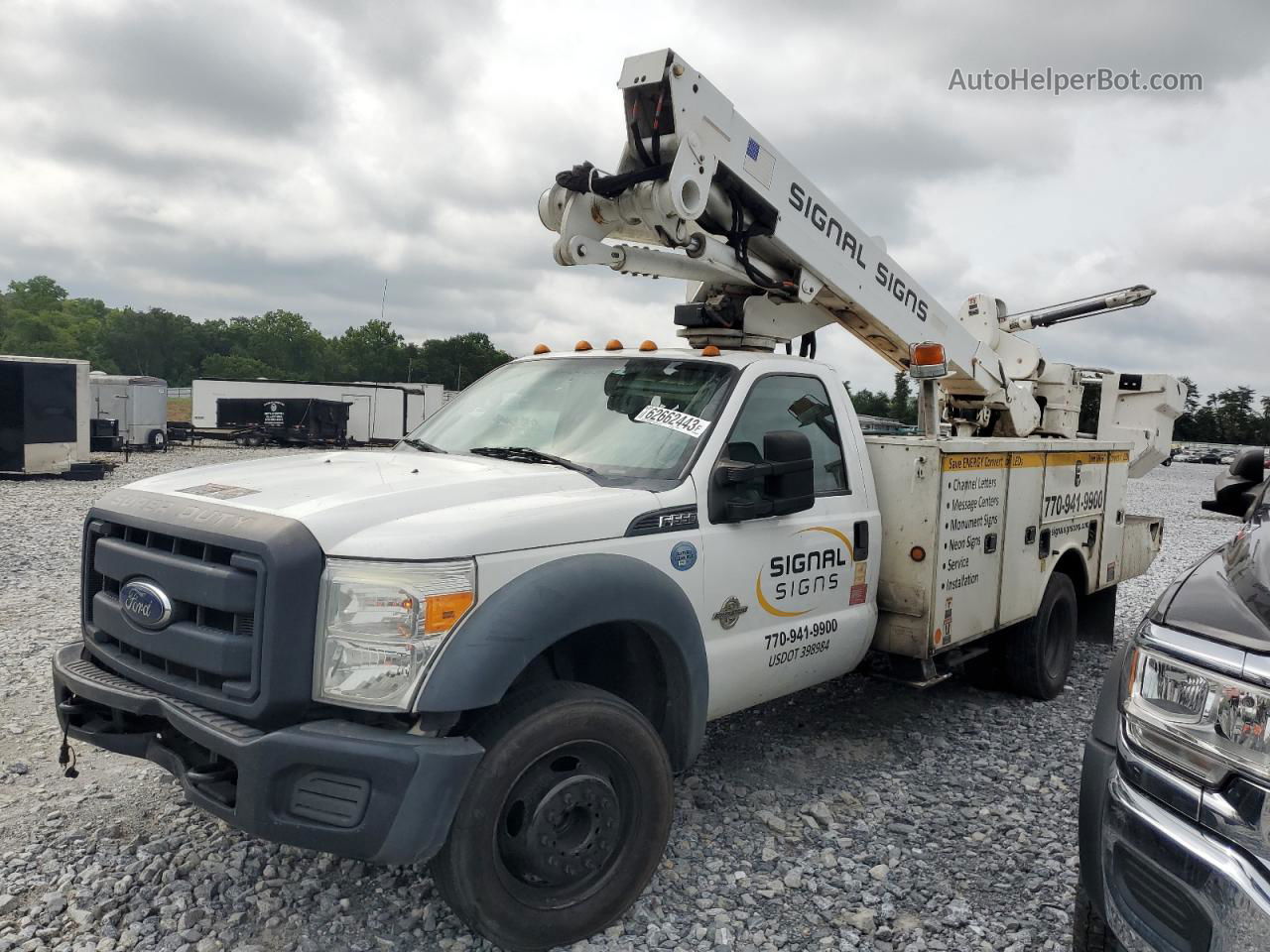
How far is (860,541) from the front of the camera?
444cm

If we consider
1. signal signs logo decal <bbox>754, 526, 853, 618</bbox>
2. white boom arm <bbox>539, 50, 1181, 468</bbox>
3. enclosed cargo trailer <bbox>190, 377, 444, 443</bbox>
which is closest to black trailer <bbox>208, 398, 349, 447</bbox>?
enclosed cargo trailer <bbox>190, 377, 444, 443</bbox>

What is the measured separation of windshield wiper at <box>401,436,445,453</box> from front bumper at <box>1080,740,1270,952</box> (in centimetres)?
300

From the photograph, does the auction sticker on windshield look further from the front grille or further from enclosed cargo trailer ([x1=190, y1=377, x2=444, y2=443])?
enclosed cargo trailer ([x1=190, y1=377, x2=444, y2=443])

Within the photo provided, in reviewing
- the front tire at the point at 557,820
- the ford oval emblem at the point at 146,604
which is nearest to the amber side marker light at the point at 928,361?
the front tire at the point at 557,820

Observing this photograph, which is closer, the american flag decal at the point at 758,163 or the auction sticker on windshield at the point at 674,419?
the auction sticker on windshield at the point at 674,419

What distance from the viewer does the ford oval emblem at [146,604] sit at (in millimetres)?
2961

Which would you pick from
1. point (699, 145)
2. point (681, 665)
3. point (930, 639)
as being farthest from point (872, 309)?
point (681, 665)

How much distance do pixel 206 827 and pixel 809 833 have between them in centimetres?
251

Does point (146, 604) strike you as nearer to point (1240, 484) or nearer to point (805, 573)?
point (805, 573)

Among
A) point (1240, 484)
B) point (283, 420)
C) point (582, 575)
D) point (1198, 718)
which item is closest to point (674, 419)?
point (582, 575)

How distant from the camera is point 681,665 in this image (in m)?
3.38

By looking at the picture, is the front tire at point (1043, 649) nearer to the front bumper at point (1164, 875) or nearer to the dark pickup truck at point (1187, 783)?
the dark pickup truck at point (1187, 783)

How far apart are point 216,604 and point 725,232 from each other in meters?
3.35

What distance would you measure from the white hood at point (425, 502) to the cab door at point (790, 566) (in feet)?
1.86
